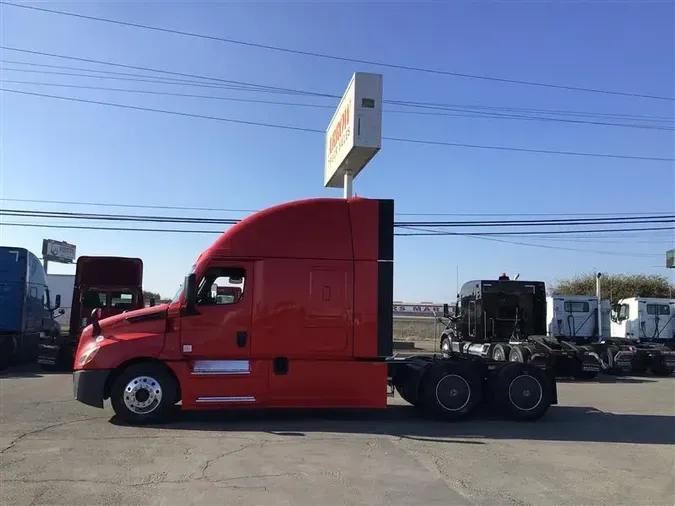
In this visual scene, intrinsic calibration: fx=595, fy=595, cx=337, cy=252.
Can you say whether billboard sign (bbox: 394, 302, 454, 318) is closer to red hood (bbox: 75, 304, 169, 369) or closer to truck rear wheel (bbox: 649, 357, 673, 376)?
truck rear wheel (bbox: 649, 357, 673, 376)

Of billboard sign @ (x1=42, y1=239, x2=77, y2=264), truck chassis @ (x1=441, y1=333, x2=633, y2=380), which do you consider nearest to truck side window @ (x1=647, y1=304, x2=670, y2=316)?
truck chassis @ (x1=441, y1=333, x2=633, y2=380)

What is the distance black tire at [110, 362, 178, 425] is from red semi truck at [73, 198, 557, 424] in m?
0.02

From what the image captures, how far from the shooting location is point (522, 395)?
33.6 feet

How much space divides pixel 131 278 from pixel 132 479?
1406 centimetres

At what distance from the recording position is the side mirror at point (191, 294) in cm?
936

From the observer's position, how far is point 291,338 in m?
9.51

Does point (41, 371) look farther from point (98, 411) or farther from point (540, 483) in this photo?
point (540, 483)

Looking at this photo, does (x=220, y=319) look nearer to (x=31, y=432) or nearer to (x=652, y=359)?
(x=31, y=432)

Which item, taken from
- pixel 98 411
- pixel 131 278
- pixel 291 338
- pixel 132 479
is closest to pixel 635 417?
pixel 291 338

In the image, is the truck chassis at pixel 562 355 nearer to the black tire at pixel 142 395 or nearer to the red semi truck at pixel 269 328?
the red semi truck at pixel 269 328

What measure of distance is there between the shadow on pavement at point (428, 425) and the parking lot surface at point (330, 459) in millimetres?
32

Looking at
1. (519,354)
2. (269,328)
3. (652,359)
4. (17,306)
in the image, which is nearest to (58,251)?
(17,306)

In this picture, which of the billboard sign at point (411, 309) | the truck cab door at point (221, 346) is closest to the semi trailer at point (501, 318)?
the truck cab door at point (221, 346)

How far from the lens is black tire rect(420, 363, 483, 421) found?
1000cm
